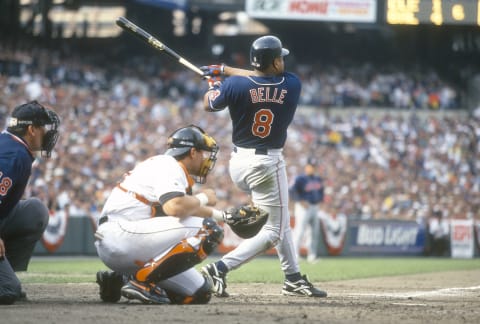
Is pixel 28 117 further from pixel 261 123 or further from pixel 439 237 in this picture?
pixel 439 237

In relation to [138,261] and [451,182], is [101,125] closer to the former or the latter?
[451,182]

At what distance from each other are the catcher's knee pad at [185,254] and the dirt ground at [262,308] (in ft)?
0.87

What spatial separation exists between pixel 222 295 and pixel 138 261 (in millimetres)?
1283

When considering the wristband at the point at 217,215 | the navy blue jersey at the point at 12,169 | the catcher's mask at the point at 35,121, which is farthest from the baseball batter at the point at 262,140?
the navy blue jersey at the point at 12,169

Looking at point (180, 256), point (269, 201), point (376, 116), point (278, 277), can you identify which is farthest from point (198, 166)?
point (376, 116)

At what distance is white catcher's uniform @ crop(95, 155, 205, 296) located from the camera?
6441 millimetres

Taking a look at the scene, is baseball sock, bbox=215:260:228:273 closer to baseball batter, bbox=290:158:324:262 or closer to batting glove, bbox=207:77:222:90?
batting glove, bbox=207:77:222:90

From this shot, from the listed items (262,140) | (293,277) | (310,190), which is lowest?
(293,277)

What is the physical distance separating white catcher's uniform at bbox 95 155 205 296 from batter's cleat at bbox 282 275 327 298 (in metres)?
1.46

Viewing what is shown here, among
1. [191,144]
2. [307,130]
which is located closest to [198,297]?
[191,144]

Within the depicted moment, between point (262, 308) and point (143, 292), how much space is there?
919 mm

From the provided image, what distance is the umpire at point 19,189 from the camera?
656 cm

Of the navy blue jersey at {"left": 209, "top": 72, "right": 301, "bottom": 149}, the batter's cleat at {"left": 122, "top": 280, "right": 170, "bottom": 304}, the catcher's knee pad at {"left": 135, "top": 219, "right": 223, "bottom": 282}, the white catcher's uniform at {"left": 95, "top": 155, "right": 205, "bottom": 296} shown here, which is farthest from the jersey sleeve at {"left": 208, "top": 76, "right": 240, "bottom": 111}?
the batter's cleat at {"left": 122, "top": 280, "right": 170, "bottom": 304}

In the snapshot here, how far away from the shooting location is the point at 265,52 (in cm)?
788
